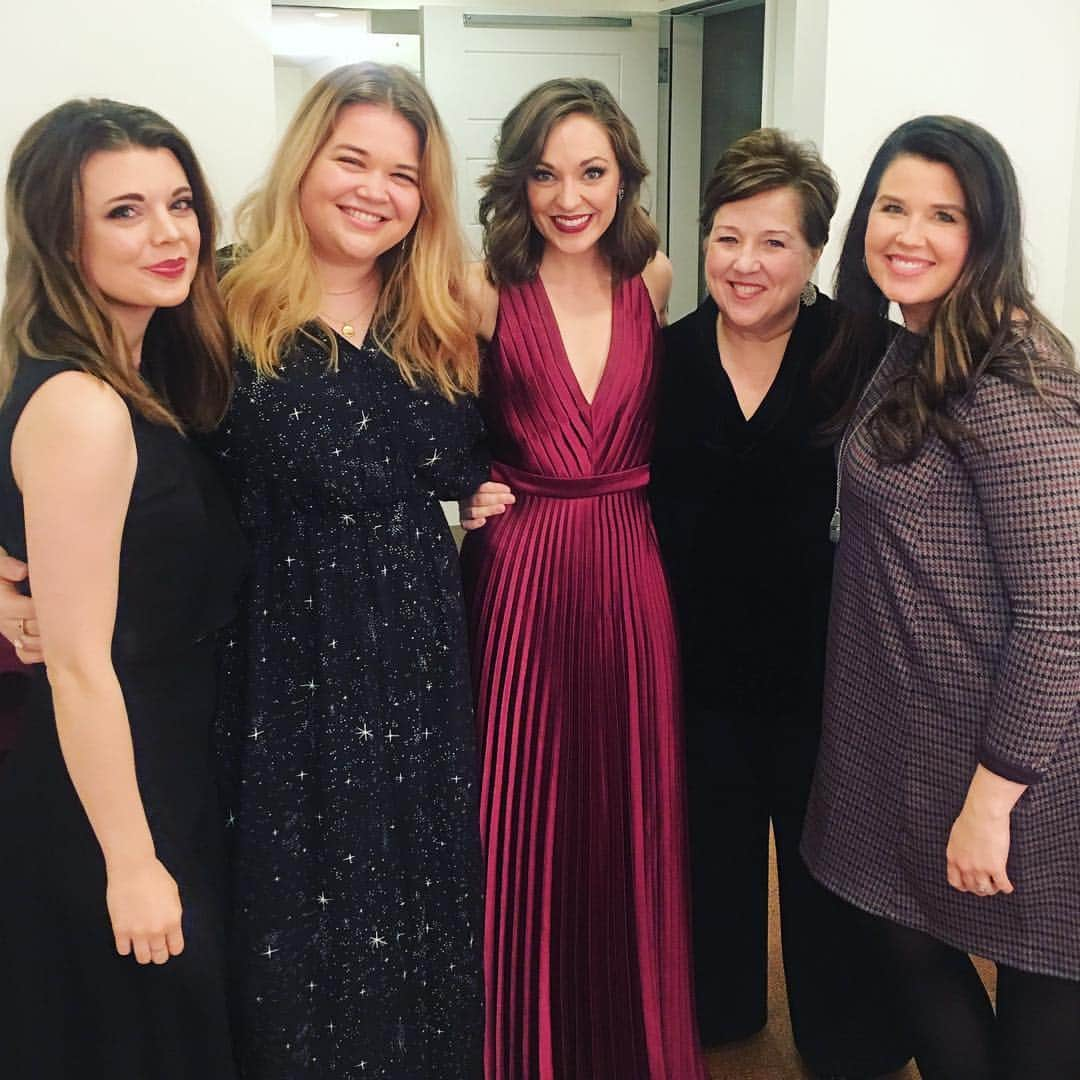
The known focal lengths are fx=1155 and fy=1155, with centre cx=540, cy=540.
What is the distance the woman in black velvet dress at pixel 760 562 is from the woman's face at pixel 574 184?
177 mm

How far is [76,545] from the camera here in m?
1.25

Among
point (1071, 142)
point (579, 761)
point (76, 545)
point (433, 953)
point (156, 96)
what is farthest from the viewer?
point (1071, 142)

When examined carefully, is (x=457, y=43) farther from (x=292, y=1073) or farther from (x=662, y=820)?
(x=292, y=1073)

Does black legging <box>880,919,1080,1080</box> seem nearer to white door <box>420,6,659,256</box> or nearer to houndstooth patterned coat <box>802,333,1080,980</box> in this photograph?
houndstooth patterned coat <box>802,333,1080,980</box>

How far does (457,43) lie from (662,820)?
3.52 metres

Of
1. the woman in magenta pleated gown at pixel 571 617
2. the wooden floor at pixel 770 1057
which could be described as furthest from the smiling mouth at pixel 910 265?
the wooden floor at pixel 770 1057

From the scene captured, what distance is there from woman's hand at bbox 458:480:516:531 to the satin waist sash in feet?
0.12

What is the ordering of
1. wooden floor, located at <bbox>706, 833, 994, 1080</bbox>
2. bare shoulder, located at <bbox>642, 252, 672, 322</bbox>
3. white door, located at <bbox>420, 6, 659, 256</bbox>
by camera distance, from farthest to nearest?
white door, located at <bbox>420, 6, 659, 256</bbox>, wooden floor, located at <bbox>706, 833, 994, 1080</bbox>, bare shoulder, located at <bbox>642, 252, 672, 322</bbox>

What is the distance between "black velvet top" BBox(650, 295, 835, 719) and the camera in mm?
1839

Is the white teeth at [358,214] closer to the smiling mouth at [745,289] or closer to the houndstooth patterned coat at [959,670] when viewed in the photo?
the smiling mouth at [745,289]

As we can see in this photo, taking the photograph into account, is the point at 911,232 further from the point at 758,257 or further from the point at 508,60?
the point at 508,60

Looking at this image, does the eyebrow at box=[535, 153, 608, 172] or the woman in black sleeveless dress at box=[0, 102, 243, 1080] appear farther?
the eyebrow at box=[535, 153, 608, 172]

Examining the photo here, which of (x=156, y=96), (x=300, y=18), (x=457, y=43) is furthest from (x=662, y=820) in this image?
(x=300, y=18)

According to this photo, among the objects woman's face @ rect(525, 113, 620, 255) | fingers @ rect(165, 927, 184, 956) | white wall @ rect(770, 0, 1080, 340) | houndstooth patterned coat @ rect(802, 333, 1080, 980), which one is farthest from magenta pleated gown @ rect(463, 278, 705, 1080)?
white wall @ rect(770, 0, 1080, 340)
